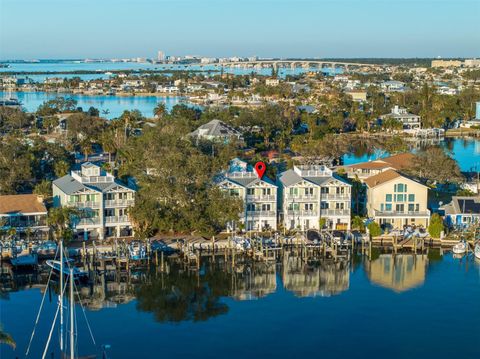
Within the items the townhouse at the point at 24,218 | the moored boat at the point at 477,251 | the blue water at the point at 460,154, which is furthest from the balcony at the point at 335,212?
the blue water at the point at 460,154

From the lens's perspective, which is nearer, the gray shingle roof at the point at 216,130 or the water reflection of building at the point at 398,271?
the water reflection of building at the point at 398,271

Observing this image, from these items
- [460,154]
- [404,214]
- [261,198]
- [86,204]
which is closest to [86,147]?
[86,204]

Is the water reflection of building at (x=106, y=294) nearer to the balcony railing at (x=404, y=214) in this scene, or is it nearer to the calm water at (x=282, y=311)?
A: the calm water at (x=282, y=311)

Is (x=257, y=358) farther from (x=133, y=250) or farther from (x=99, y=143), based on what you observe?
(x=99, y=143)

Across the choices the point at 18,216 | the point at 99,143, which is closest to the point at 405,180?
the point at 18,216

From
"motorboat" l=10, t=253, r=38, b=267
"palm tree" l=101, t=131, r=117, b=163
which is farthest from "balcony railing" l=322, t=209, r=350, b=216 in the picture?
"palm tree" l=101, t=131, r=117, b=163

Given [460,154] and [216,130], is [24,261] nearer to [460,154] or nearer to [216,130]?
[216,130]

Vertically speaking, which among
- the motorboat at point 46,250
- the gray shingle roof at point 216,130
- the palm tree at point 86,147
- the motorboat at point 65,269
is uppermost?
the gray shingle roof at point 216,130
